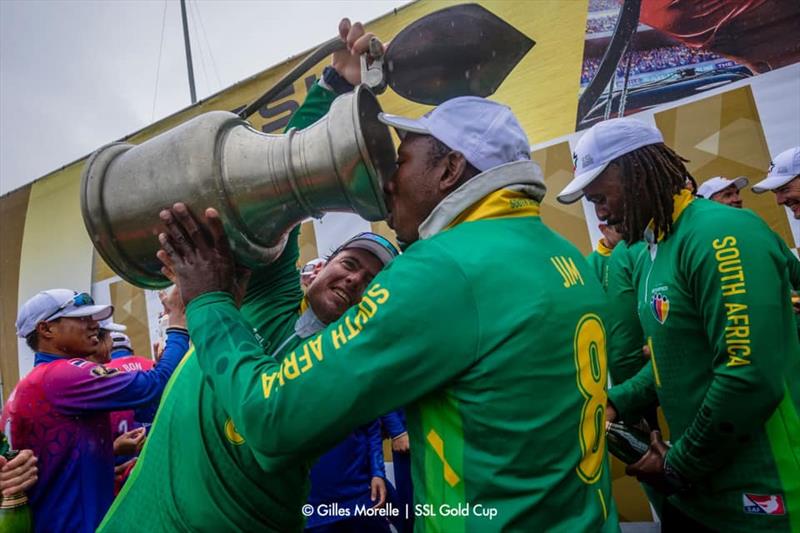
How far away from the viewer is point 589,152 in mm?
2082

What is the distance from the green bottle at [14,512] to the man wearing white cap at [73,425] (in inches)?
5.5

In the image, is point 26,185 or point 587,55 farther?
point 26,185

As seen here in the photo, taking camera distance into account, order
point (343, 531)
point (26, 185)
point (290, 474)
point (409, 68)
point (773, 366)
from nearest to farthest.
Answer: point (290, 474) < point (773, 366) < point (409, 68) < point (343, 531) < point (26, 185)

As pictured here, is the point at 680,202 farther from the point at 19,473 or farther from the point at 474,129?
the point at 19,473

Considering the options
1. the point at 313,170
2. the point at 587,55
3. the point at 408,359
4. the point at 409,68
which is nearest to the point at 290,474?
the point at 408,359

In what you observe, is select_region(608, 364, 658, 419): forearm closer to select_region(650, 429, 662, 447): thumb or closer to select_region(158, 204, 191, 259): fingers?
select_region(650, 429, 662, 447): thumb

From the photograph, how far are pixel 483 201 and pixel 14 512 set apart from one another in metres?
2.39

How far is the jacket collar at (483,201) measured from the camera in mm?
1200

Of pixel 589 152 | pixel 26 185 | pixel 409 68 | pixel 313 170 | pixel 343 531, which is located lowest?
pixel 343 531

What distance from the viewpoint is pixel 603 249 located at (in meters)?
3.70

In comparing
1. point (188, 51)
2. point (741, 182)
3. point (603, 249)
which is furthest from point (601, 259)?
point (188, 51)

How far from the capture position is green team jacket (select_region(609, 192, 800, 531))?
1608 millimetres

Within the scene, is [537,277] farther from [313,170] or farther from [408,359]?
[313,170]

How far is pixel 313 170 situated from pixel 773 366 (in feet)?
4.86
